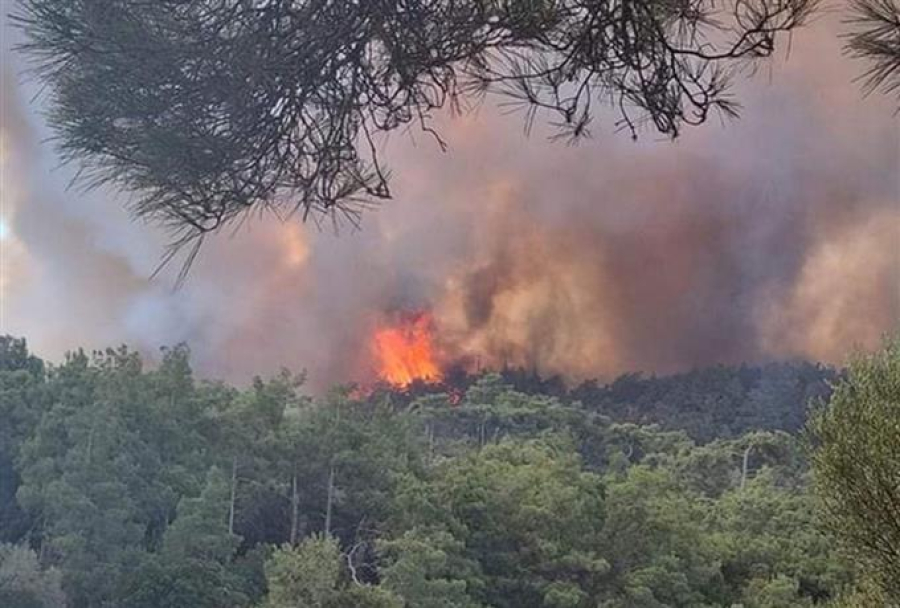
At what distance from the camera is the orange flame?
17623mm

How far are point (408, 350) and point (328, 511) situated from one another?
8.34 meters

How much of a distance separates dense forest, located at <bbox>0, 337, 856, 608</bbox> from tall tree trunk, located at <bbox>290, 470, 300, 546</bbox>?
2 centimetres

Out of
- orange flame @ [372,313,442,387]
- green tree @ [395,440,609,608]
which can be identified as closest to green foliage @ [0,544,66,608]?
green tree @ [395,440,609,608]

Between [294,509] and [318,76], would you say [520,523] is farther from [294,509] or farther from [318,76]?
[318,76]

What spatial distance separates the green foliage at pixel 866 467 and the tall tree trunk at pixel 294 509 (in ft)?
28.9

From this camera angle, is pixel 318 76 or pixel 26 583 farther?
pixel 26 583

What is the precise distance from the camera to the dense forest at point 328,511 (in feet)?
28.9

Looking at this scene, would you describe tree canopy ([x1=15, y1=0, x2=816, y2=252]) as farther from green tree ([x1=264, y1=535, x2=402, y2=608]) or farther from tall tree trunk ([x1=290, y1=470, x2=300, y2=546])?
tall tree trunk ([x1=290, y1=470, x2=300, y2=546])

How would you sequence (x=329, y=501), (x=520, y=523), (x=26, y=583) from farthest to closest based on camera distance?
1. (x=329, y=501)
2. (x=520, y=523)
3. (x=26, y=583)

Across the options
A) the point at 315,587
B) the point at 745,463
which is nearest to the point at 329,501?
the point at 315,587

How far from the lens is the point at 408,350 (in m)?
19.1

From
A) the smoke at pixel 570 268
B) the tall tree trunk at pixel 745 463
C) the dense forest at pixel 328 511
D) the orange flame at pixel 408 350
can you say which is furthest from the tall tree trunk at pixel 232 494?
the tall tree trunk at pixel 745 463

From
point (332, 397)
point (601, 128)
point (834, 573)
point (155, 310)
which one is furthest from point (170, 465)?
point (601, 128)

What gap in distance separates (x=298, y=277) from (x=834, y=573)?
8058 mm
